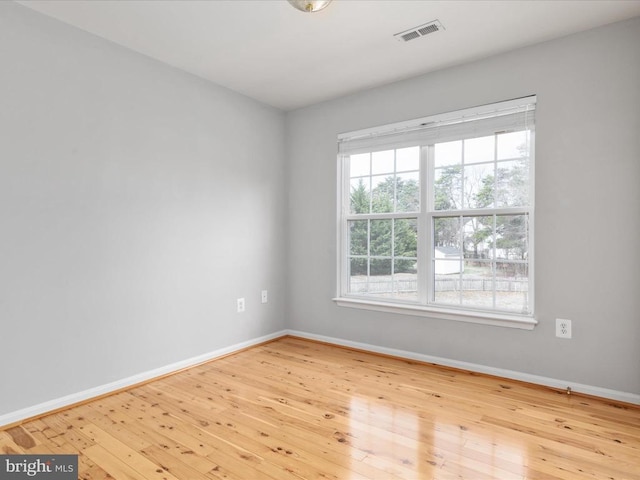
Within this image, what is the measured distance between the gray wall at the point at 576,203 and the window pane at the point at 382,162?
1.45 ft

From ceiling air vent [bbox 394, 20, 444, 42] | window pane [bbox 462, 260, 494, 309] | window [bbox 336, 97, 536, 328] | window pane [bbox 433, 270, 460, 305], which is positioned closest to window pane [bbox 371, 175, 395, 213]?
window [bbox 336, 97, 536, 328]

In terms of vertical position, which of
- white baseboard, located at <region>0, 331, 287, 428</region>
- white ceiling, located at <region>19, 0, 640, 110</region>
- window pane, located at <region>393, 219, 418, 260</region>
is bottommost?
white baseboard, located at <region>0, 331, 287, 428</region>

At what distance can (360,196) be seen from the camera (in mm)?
3809

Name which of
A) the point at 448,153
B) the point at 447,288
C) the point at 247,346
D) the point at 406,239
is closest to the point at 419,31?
the point at 448,153

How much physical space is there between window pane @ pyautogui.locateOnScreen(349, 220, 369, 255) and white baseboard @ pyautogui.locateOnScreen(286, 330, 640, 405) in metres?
0.93

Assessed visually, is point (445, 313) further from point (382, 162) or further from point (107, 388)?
point (107, 388)

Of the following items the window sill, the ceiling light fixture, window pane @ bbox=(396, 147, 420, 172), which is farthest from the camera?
window pane @ bbox=(396, 147, 420, 172)

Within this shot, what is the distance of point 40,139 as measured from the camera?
2.36 metres

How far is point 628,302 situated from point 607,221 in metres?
0.55

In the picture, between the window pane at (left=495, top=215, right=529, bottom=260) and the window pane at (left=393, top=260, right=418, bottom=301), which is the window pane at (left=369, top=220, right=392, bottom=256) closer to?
the window pane at (left=393, top=260, right=418, bottom=301)

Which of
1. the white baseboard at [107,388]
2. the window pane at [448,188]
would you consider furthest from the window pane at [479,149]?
the white baseboard at [107,388]

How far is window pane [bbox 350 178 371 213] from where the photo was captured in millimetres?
3760

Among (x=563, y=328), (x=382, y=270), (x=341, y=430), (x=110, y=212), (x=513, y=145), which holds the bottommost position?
(x=341, y=430)

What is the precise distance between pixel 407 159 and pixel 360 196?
23.9 inches
